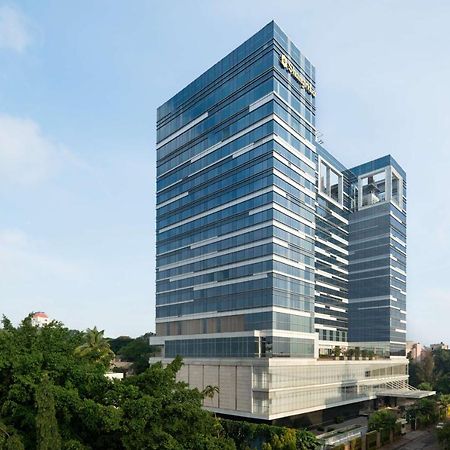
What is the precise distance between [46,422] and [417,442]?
52225 millimetres

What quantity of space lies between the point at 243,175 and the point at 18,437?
174 feet

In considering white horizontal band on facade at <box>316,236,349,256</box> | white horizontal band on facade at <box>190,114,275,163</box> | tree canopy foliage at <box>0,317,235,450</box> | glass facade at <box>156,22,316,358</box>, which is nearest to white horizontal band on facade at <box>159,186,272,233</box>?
glass facade at <box>156,22,316,358</box>

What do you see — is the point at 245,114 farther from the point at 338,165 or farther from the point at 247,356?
the point at 338,165

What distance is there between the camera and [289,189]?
71188 mm

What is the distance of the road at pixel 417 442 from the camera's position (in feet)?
188

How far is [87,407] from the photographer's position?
26.2 m

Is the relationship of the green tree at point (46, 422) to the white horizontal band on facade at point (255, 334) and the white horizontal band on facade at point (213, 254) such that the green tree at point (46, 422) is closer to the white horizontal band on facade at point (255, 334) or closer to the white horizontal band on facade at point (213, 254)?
the white horizontal band on facade at point (255, 334)

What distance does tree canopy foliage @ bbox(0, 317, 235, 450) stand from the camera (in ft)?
82.0

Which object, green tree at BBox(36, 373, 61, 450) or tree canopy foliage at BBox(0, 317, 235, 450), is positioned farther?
tree canopy foliage at BBox(0, 317, 235, 450)

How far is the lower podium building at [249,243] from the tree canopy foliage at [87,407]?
→ 1471 inches

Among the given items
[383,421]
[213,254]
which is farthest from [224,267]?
[383,421]

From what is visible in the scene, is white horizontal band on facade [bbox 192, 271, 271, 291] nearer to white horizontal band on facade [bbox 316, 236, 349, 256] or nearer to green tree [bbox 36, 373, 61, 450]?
white horizontal band on facade [bbox 316, 236, 349, 256]

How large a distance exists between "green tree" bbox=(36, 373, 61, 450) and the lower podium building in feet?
137

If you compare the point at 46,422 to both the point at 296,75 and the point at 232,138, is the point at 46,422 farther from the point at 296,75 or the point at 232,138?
the point at 296,75
